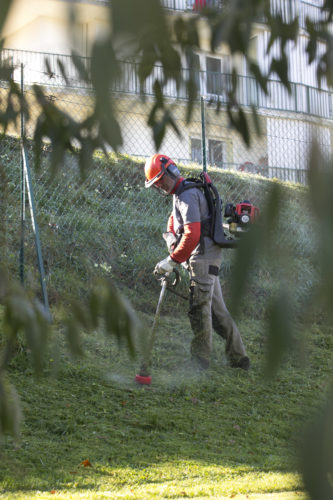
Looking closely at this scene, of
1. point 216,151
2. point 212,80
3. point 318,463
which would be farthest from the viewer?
point 216,151

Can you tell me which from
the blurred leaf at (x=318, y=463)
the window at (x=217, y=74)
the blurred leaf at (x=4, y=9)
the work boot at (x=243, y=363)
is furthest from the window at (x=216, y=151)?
the work boot at (x=243, y=363)

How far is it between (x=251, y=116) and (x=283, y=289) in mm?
827

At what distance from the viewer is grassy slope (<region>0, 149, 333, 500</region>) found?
3.49 m

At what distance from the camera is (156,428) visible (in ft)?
15.0

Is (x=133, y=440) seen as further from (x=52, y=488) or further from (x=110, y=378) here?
(x=110, y=378)

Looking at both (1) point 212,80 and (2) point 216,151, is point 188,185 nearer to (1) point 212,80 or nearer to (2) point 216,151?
(2) point 216,151

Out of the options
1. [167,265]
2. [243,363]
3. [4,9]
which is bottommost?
[243,363]

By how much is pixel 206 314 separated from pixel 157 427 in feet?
5.20

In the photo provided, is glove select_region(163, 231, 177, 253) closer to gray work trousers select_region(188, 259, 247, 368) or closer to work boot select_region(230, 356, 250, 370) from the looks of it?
gray work trousers select_region(188, 259, 247, 368)

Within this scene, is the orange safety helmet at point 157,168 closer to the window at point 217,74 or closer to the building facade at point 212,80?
the building facade at point 212,80

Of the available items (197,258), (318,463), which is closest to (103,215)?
(197,258)

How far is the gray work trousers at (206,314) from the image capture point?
19.4 feet

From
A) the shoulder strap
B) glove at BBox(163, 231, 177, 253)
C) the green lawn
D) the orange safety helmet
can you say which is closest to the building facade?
the green lawn

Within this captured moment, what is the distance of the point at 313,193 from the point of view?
78cm
